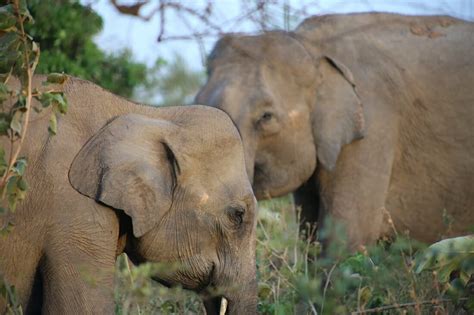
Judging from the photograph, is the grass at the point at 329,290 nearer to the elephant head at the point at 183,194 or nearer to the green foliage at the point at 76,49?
the elephant head at the point at 183,194

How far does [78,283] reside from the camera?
5746 mm

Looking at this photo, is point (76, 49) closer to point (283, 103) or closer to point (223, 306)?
point (283, 103)

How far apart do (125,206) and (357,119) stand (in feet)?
12.1

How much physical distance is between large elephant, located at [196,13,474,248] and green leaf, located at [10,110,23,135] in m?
3.77

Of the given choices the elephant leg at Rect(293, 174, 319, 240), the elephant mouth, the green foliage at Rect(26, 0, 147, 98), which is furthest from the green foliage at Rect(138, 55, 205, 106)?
the elephant mouth

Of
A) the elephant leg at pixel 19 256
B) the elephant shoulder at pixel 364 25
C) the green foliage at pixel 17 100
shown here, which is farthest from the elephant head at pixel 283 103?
the green foliage at pixel 17 100

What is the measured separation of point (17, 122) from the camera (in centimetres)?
538

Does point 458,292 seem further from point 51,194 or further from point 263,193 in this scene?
point 263,193

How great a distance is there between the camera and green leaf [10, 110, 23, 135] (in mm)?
5359

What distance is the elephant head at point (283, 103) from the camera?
914 cm

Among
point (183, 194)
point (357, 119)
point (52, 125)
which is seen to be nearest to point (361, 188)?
point (357, 119)

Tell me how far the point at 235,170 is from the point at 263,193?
2.95 metres

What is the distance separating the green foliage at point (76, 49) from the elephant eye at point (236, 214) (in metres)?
3.65

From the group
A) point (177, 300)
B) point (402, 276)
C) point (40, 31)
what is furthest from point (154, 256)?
point (40, 31)
